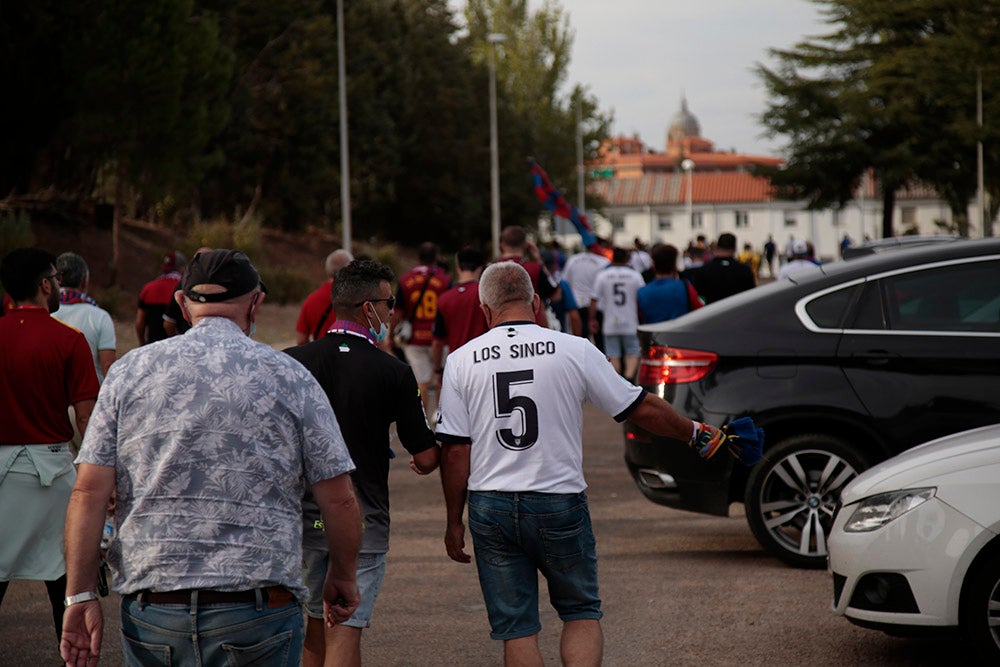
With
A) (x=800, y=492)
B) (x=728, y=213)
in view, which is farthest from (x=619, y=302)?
(x=728, y=213)

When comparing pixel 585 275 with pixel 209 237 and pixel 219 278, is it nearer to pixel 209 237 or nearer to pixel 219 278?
pixel 209 237

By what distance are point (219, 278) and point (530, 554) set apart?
1.75 metres

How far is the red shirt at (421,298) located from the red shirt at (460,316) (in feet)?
6.46

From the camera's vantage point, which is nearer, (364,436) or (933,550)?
(364,436)

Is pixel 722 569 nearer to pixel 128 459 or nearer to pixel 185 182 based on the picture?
pixel 128 459

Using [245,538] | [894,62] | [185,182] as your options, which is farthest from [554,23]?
[245,538]

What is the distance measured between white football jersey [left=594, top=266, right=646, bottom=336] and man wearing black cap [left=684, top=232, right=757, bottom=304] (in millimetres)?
Answer: 1922

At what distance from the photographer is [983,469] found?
5379 millimetres

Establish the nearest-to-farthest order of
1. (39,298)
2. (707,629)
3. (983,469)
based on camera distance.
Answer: (983,469)
(39,298)
(707,629)

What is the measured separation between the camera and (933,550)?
17.6ft

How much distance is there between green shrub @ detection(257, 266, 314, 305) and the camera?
32450 mm

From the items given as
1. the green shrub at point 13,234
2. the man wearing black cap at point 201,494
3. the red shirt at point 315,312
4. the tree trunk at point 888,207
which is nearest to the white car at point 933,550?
the man wearing black cap at point 201,494

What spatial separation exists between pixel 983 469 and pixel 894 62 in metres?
46.6

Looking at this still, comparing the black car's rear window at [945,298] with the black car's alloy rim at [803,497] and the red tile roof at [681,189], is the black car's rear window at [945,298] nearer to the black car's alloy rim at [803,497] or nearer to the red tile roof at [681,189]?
the black car's alloy rim at [803,497]
